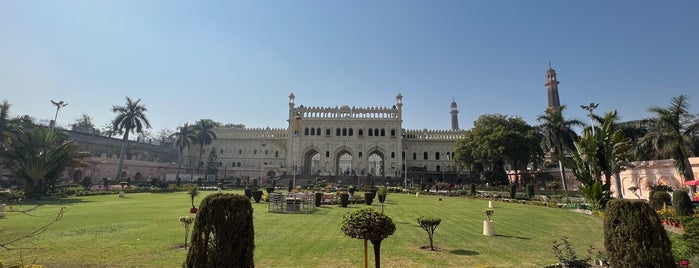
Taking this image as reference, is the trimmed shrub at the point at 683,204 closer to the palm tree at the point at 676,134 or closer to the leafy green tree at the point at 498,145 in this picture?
the palm tree at the point at 676,134

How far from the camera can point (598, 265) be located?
730 cm

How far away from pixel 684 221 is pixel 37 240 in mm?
14092

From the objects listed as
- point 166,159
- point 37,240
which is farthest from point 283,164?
point 37,240

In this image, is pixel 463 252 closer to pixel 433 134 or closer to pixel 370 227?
pixel 370 227

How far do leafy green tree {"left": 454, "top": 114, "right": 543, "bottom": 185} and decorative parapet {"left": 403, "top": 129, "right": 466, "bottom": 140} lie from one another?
15110 mm

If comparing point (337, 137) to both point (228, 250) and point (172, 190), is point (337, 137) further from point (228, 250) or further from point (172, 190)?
point (228, 250)

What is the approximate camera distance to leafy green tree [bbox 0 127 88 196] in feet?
78.8

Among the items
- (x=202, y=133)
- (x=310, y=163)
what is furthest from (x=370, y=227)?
(x=202, y=133)

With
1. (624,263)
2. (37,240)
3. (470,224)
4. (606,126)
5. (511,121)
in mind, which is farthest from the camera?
(511,121)

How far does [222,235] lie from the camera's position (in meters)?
4.63

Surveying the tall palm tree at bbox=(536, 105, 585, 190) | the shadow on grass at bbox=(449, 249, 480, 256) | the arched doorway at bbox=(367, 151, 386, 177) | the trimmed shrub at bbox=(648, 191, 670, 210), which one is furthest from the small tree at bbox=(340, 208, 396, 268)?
the arched doorway at bbox=(367, 151, 386, 177)

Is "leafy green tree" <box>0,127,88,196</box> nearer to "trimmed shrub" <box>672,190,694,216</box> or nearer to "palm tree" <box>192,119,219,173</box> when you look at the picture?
"palm tree" <box>192,119,219,173</box>

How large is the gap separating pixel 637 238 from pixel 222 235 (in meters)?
5.56

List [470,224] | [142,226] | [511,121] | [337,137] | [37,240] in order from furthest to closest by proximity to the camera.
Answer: [337,137], [511,121], [470,224], [142,226], [37,240]
